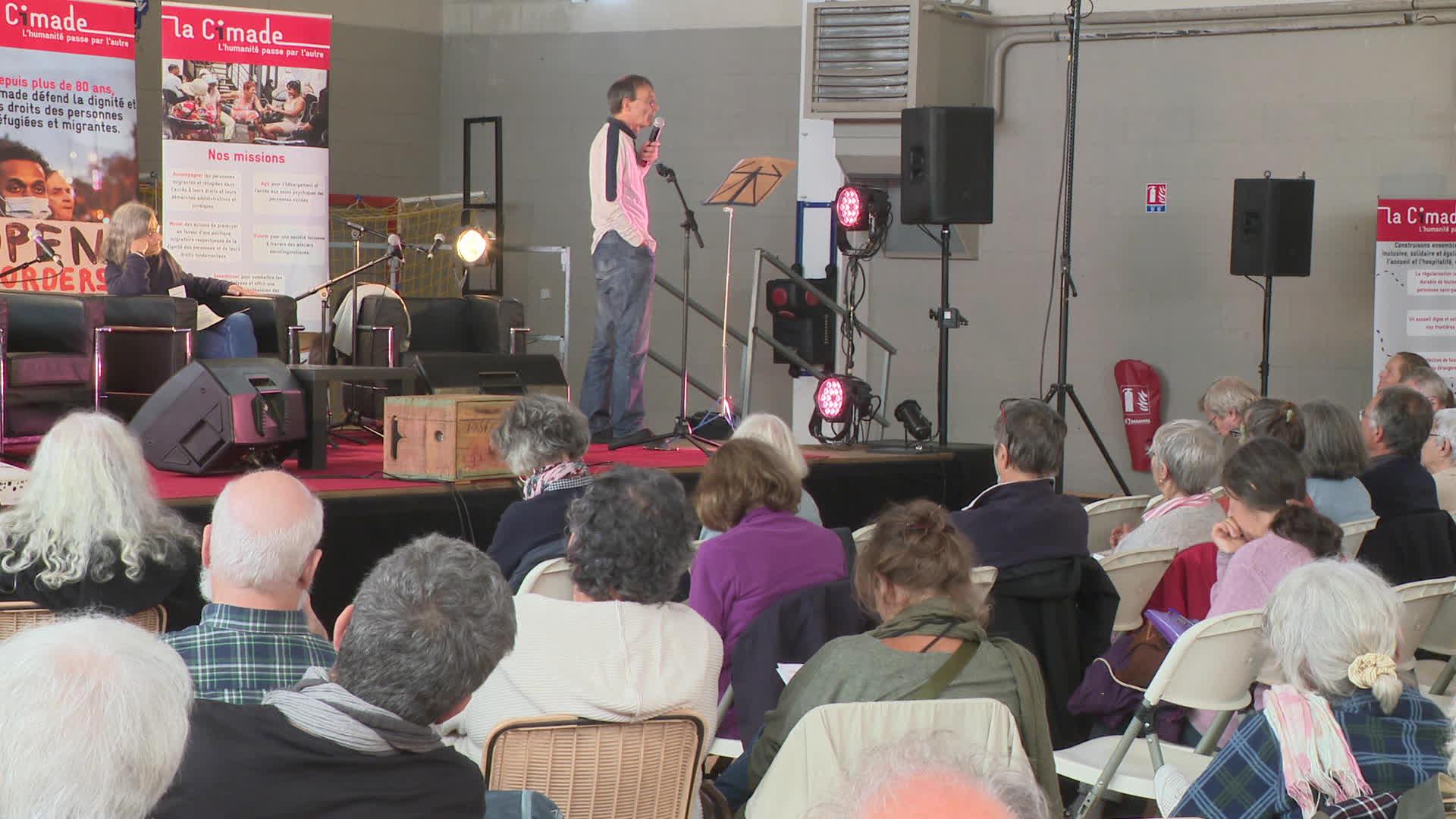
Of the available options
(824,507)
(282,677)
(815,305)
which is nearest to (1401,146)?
(815,305)

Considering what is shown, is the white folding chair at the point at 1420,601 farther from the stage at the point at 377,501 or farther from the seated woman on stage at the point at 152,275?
the seated woman on stage at the point at 152,275

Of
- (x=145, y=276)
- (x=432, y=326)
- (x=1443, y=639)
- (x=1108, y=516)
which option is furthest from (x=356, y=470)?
(x=1443, y=639)

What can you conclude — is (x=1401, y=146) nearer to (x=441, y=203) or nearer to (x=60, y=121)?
(x=441, y=203)

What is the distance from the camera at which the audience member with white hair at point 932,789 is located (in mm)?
801

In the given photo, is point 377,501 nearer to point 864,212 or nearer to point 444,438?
point 444,438

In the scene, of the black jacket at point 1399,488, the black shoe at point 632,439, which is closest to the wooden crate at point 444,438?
the black shoe at point 632,439

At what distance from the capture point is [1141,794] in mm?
2713

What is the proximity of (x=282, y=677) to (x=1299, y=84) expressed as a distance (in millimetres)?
7576

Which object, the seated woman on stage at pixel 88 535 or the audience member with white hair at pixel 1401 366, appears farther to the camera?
the audience member with white hair at pixel 1401 366

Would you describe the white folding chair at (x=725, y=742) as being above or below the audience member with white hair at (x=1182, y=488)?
below

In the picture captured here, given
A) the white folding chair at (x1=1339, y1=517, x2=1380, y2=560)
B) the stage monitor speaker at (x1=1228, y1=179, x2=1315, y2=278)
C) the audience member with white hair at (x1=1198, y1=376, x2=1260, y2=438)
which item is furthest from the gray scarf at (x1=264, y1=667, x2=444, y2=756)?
the stage monitor speaker at (x1=1228, y1=179, x2=1315, y2=278)

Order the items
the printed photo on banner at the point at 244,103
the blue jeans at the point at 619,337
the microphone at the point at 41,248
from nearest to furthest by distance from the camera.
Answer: the blue jeans at the point at 619,337
the microphone at the point at 41,248
the printed photo on banner at the point at 244,103

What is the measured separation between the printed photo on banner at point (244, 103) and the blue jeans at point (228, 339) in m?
1.33

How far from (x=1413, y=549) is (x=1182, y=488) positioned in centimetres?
80
